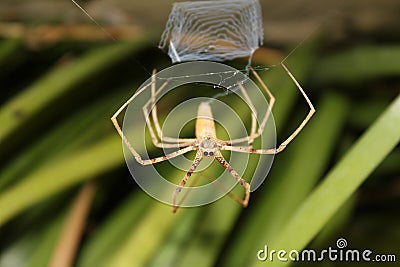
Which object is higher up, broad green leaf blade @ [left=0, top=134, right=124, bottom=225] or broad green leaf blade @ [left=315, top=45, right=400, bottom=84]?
broad green leaf blade @ [left=0, top=134, right=124, bottom=225]

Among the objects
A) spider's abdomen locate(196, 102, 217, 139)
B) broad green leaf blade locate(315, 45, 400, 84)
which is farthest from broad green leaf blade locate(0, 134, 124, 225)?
broad green leaf blade locate(315, 45, 400, 84)

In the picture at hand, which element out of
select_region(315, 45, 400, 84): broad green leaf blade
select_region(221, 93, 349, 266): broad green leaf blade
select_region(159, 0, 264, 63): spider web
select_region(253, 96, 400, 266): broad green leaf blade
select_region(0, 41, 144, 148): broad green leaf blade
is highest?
select_region(0, 41, 144, 148): broad green leaf blade

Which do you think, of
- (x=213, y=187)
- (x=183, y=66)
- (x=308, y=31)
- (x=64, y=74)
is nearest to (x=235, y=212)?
(x=213, y=187)

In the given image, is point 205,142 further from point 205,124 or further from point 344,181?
point 344,181

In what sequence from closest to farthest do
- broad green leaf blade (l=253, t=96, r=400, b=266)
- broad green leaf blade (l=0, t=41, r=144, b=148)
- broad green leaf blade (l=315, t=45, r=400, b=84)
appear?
broad green leaf blade (l=253, t=96, r=400, b=266) → broad green leaf blade (l=0, t=41, r=144, b=148) → broad green leaf blade (l=315, t=45, r=400, b=84)

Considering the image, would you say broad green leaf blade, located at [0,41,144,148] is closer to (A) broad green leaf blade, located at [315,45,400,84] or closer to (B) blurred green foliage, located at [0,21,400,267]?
(B) blurred green foliage, located at [0,21,400,267]

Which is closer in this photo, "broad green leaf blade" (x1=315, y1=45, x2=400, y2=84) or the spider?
the spider

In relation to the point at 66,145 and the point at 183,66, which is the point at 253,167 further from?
the point at 66,145

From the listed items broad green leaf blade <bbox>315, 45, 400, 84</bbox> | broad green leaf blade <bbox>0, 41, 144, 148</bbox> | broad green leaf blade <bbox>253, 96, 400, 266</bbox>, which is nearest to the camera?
broad green leaf blade <bbox>253, 96, 400, 266</bbox>
